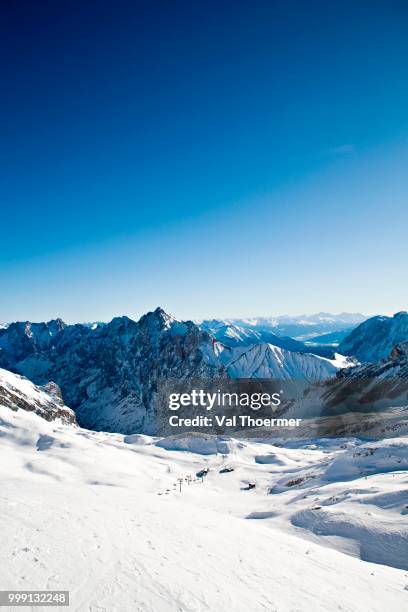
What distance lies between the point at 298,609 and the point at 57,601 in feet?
19.6

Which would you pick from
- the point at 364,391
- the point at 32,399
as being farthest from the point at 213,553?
the point at 32,399

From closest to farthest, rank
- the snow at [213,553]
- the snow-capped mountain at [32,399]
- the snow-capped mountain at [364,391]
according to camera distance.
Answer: the snow at [213,553] < the snow-capped mountain at [364,391] < the snow-capped mountain at [32,399]

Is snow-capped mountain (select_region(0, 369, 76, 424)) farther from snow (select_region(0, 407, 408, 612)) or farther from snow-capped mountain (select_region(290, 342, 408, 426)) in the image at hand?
snow (select_region(0, 407, 408, 612))

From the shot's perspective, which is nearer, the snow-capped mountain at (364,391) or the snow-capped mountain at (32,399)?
the snow-capped mountain at (364,391)

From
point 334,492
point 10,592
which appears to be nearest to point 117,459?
point 334,492

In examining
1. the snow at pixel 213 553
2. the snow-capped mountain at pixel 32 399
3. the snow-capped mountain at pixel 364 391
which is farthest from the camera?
the snow-capped mountain at pixel 32 399

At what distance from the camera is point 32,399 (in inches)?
5778

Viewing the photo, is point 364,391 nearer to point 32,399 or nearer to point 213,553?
point 213,553

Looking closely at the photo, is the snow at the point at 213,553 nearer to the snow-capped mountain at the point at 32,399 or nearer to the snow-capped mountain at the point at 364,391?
the snow-capped mountain at the point at 364,391

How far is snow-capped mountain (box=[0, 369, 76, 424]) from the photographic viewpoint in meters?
132

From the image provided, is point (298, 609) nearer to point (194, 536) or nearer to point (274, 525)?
point (194, 536)

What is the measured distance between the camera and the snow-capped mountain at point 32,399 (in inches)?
5211

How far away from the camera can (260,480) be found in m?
53.0

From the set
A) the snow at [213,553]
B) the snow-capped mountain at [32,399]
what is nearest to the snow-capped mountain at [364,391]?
the snow at [213,553]
